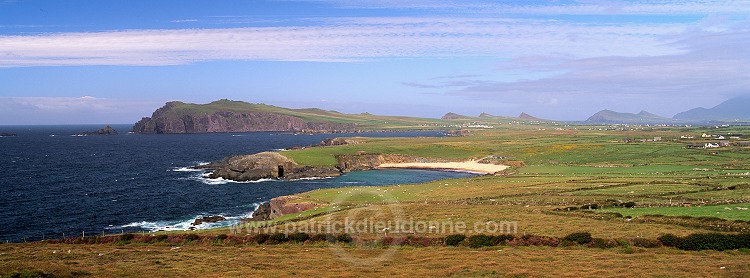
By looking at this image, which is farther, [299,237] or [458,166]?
[458,166]

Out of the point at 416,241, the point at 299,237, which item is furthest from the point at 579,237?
the point at 299,237

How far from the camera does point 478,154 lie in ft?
497

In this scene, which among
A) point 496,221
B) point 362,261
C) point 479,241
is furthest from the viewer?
point 496,221

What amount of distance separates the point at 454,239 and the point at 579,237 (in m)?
9.54

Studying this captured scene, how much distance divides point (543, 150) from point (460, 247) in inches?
4586

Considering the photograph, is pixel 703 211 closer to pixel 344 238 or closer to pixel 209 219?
pixel 344 238

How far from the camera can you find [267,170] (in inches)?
4587

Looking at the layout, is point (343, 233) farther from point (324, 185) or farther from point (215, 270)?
point (324, 185)

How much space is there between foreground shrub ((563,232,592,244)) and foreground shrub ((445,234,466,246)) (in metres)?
7.91

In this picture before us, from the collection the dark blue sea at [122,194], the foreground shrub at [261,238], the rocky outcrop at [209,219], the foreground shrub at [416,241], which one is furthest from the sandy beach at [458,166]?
the foreground shrub at [261,238]

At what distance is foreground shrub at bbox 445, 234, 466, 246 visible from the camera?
41062 millimetres

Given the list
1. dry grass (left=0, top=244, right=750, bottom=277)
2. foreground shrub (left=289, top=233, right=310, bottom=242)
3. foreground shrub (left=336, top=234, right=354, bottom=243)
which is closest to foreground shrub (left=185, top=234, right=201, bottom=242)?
dry grass (left=0, top=244, right=750, bottom=277)

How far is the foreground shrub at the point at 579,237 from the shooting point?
38969mm

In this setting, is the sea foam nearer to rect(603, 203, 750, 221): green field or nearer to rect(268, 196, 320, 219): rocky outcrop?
rect(268, 196, 320, 219): rocky outcrop
